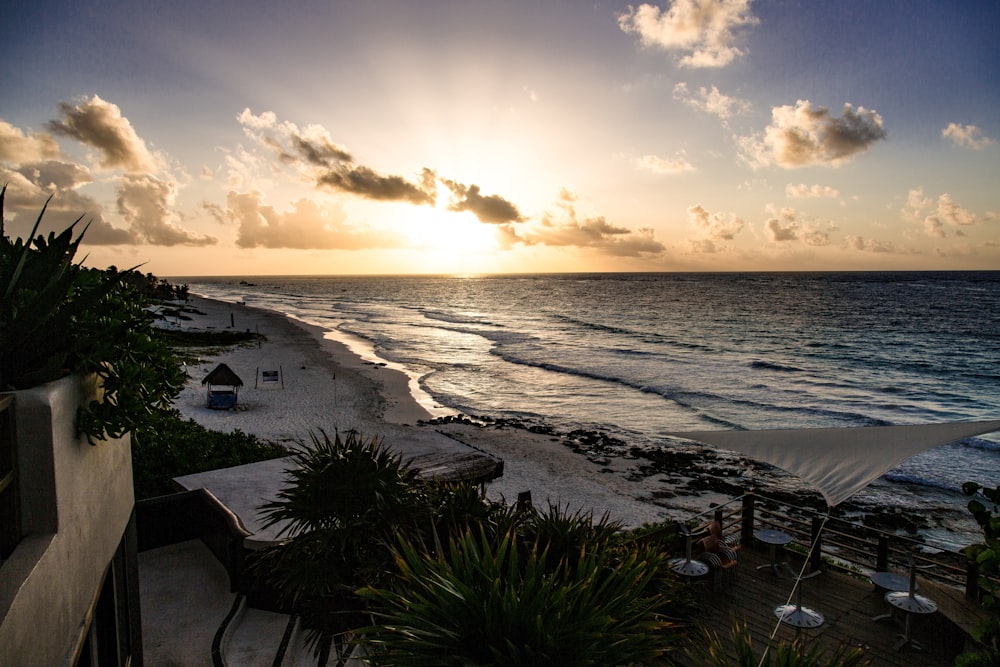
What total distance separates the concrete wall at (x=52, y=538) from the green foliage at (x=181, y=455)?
Answer: 8160 mm

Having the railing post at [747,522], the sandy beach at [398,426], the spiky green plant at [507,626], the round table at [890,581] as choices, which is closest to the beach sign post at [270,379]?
the sandy beach at [398,426]

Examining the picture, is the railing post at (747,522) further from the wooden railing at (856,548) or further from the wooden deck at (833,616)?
the wooden deck at (833,616)

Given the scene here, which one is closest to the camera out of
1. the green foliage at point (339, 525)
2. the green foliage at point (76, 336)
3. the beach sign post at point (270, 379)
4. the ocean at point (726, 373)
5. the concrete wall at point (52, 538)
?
the concrete wall at point (52, 538)

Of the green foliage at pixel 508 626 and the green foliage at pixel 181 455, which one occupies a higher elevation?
the green foliage at pixel 508 626

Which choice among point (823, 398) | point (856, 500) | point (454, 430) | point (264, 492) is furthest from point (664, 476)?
point (823, 398)

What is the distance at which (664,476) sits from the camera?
821 inches

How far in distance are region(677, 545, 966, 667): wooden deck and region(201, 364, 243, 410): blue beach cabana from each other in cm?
2158

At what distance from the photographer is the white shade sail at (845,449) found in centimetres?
766

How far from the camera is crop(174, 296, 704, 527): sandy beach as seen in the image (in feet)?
59.0

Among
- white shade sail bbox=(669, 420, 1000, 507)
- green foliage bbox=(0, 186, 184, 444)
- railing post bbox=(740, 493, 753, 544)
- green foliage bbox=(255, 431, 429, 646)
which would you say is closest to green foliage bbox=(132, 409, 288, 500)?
green foliage bbox=(255, 431, 429, 646)

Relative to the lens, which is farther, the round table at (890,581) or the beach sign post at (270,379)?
the beach sign post at (270,379)

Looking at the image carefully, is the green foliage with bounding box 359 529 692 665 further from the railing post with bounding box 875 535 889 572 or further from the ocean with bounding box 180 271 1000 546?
the railing post with bounding box 875 535 889 572

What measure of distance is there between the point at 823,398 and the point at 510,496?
80.6 ft

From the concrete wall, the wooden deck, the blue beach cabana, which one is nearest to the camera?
the concrete wall
